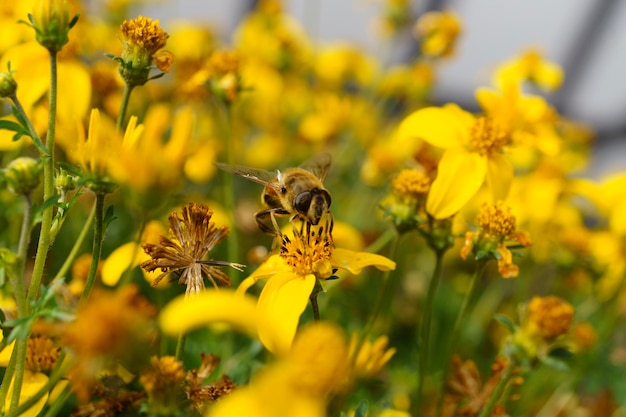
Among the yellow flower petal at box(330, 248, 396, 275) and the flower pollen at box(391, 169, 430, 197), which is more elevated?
the flower pollen at box(391, 169, 430, 197)

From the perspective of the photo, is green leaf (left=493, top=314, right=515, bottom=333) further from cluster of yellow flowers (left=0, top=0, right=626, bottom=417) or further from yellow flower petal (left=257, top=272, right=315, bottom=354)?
yellow flower petal (left=257, top=272, right=315, bottom=354)

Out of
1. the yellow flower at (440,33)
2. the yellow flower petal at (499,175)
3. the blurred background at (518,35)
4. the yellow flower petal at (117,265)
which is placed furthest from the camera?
the blurred background at (518,35)

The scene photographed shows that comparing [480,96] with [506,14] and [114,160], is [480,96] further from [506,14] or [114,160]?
[506,14]

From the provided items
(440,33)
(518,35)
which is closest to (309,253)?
(440,33)

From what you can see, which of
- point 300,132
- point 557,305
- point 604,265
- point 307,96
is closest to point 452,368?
point 557,305

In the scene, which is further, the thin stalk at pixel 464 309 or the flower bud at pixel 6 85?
the thin stalk at pixel 464 309

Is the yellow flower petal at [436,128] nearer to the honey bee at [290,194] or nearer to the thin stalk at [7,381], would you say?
the honey bee at [290,194]

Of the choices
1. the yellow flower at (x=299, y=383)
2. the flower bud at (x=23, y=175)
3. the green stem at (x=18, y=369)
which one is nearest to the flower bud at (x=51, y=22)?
the flower bud at (x=23, y=175)

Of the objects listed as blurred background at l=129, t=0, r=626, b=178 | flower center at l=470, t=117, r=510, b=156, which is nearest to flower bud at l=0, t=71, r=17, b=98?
flower center at l=470, t=117, r=510, b=156

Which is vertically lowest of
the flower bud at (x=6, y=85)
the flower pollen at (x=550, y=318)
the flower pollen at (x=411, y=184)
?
the flower pollen at (x=550, y=318)
